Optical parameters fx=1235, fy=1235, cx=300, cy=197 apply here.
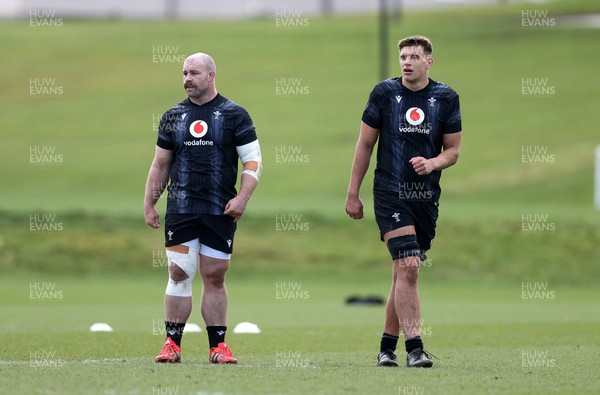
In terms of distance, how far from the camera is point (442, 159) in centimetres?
1076

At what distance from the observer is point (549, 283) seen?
1145 inches

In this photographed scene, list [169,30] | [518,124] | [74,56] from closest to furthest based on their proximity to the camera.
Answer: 1. [518,124]
2. [74,56]
3. [169,30]

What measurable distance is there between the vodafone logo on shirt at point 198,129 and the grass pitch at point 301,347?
1994mm

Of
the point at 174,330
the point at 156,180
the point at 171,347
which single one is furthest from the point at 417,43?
the point at 171,347

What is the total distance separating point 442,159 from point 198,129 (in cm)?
215

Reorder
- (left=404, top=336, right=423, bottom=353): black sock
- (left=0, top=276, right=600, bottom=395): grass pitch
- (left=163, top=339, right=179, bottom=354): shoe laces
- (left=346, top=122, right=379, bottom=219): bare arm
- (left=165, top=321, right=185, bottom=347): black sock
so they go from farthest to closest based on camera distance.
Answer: (left=346, top=122, right=379, bottom=219): bare arm → (left=165, top=321, right=185, bottom=347): black sock → (left=163, top=339, right=179, bottom=354): shoe laces → (left=404, top=336, right=423, bottom=353): black sock → (left=0, top=276, right=600, bottom=395): grass pitch

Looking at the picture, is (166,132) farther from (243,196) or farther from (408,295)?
(408,295)

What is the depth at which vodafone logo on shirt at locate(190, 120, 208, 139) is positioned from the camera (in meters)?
10.8

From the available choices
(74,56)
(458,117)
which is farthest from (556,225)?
(74,56)

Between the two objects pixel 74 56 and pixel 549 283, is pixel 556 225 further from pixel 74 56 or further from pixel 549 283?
pixel 74 56

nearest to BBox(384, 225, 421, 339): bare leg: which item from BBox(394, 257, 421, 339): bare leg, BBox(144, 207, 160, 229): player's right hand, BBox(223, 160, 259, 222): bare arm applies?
BBox(394, 257, 421, 339): bare leg

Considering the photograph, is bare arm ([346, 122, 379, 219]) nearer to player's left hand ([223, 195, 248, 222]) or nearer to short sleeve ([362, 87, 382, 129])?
short sleeve ([362, 87, 382, 129])

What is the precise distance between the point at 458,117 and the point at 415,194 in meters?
0.80

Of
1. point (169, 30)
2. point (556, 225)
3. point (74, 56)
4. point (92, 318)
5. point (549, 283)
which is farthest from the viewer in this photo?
point (169, 30)
